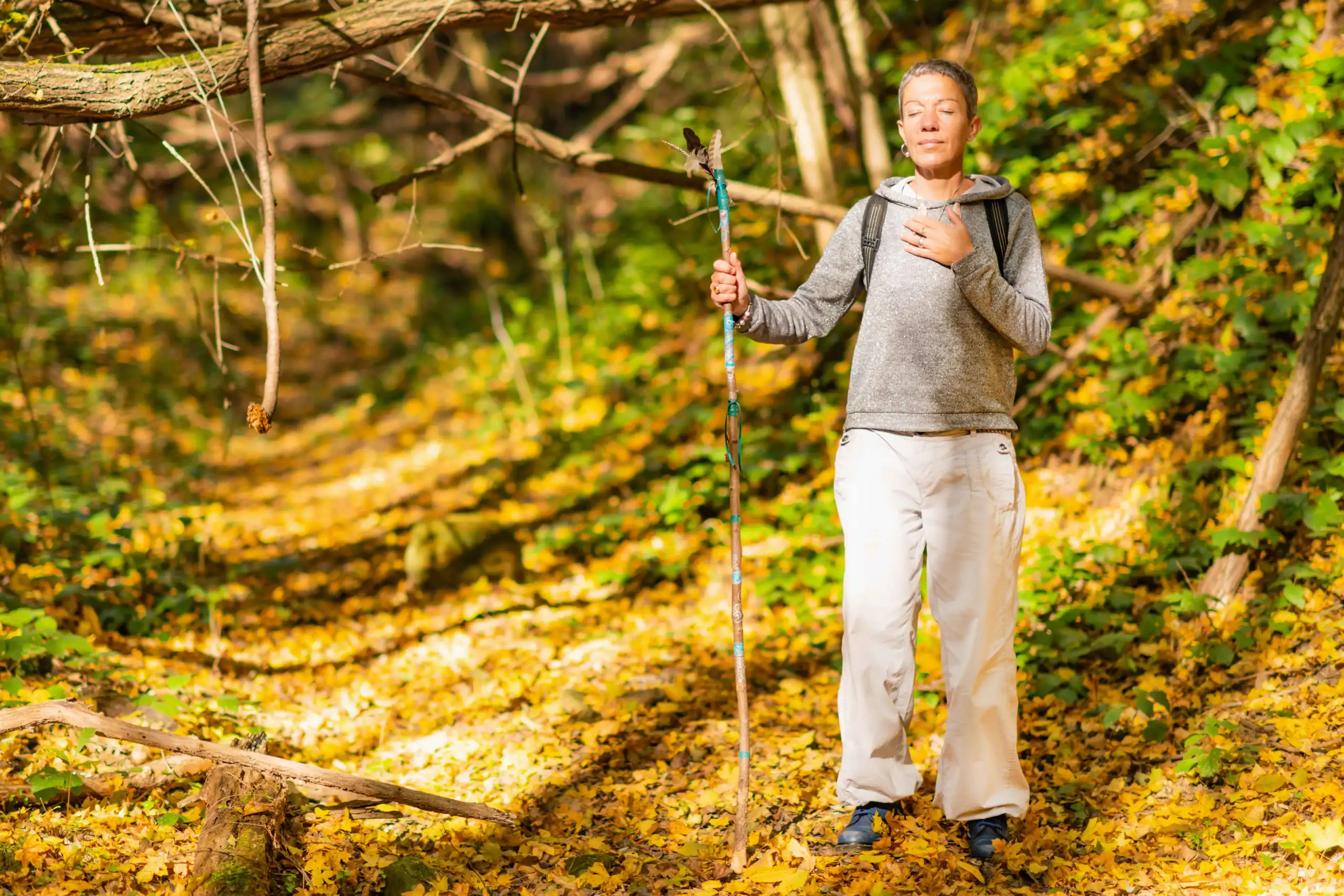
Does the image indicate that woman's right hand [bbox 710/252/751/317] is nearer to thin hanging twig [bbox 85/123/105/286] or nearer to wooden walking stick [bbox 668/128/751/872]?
wooden walking stick [bbox 668/128/751/872]

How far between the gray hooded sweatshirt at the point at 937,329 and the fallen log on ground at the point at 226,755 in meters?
1.81

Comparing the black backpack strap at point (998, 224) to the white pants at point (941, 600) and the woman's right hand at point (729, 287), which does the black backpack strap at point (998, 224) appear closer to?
the white pants at point (941, 600)

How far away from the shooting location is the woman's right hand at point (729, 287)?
108 inches

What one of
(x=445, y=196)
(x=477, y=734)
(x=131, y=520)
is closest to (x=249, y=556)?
(x=131, y=520)

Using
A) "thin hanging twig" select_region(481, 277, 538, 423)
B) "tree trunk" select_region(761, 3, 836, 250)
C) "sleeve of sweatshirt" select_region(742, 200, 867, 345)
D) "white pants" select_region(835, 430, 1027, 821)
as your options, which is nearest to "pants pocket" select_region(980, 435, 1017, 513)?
"white pants" select_region(835, 430, 1027, 821)

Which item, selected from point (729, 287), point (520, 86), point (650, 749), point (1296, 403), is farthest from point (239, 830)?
point (1296, 403)

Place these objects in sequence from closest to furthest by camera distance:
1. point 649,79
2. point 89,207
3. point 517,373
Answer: point 89,207, point 517,373, point 649,79

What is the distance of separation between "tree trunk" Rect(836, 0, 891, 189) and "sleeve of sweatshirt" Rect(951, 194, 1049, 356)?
3.73m

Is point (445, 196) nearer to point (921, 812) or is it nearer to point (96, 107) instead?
point (96, 107)

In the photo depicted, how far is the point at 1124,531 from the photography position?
15.7ft

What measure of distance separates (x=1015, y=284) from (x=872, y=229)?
1.43ft

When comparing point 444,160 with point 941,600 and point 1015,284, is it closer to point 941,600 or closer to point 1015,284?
point 1015,284

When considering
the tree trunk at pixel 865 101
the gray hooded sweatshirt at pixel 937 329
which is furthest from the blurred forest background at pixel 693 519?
the gray hooded sweatshirt at pixel 937 329

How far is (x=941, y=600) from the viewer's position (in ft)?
9.45
